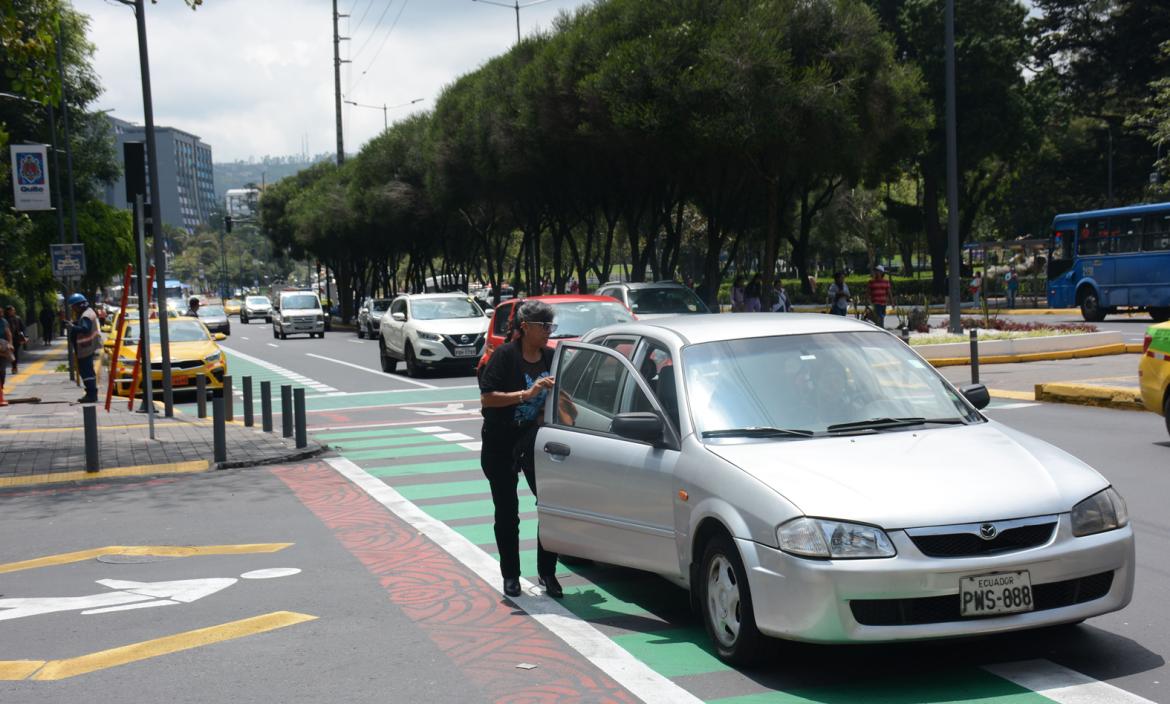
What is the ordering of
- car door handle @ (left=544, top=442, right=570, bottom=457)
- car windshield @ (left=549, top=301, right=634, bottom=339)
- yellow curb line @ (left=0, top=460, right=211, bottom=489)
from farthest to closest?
1. car windshield @ (left=549, top=301, right=634, bottom=339)
2. yellow curb line @ (left=0, top=460, right=211, bottom=489)
3. car door handle @ (left=544, top=442, right=570, bottom=457)

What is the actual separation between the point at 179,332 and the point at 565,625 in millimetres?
20378

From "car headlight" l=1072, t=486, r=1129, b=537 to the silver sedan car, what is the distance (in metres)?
0.01

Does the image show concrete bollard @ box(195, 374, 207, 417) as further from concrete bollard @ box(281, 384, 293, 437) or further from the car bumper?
the car bumper

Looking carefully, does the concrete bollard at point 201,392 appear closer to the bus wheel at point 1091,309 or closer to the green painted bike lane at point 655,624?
the green painted bike lane at point 655,624

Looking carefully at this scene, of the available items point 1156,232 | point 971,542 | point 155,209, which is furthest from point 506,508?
point 1156,232

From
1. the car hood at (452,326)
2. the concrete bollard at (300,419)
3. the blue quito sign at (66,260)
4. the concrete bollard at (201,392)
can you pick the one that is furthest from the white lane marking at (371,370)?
the concrete bollard at (300,419)

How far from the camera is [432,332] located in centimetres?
2677

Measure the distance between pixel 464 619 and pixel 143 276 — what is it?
39.8 ft

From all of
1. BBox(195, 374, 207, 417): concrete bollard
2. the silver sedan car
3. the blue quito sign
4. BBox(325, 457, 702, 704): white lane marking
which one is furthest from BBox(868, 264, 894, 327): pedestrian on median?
the silver sedan car

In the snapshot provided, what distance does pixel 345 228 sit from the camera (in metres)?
71.9

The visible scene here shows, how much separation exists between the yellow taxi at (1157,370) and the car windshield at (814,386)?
638 centimetres

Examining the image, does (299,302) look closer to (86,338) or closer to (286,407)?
(86,338)

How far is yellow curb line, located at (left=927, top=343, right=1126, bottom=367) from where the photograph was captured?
24.0 m

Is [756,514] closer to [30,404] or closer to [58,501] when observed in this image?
[58,501]
